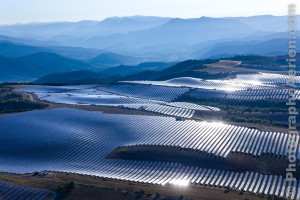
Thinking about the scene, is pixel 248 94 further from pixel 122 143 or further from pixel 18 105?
pixel 18 105

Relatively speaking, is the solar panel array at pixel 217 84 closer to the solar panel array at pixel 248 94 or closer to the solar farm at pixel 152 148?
the solar panel array at pixel 248 94

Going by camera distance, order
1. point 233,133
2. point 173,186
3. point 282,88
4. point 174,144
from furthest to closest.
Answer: point 282,88 < point 233,133 < point 174,144 < point 173,186

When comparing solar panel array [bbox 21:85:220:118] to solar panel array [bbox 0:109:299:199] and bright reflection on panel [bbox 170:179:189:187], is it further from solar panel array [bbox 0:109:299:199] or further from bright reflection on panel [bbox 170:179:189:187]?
bright reflection on panel [bbox 170:179:189:187]

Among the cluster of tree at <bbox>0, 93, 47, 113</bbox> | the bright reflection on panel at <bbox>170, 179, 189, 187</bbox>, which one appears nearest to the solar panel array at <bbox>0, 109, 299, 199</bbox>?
the bright reflection on panel at <bbox>170, 179, 189, 187</bbox>

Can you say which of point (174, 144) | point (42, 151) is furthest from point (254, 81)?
point (42, 151)

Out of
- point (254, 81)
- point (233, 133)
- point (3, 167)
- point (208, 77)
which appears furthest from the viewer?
point (208, 77)

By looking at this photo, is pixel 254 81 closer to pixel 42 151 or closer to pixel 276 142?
pixel 276 142
